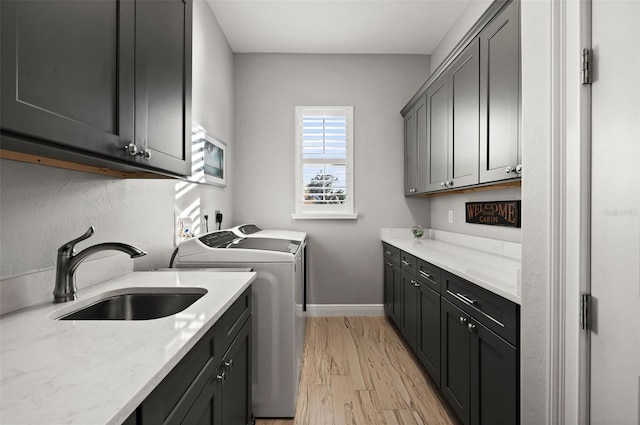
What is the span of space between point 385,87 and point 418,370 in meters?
2.81

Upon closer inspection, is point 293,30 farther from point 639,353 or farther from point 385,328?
point 639,353

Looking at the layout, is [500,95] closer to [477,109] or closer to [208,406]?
[477,109]

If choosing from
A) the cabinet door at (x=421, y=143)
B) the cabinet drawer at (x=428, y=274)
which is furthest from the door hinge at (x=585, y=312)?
the cabinet door at (x=421, y=143)

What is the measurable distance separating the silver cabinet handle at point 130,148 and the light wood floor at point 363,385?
1639 millimetres

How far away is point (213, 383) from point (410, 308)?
1.88 meters

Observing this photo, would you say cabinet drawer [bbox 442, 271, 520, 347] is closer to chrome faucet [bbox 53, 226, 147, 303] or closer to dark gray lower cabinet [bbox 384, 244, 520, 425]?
dark gray lower cabinet [bbox 384, 244, 520, 425]

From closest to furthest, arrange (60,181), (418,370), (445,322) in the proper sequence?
(60,181) < (445,322) < (418,370)


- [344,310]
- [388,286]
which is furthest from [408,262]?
[344,310]

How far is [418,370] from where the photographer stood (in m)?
2.50

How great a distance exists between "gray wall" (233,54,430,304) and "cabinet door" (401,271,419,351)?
0.93 meters

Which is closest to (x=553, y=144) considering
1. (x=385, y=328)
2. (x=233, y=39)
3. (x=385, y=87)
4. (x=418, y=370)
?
(x=418, y=370)

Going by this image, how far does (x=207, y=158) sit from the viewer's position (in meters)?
2.76

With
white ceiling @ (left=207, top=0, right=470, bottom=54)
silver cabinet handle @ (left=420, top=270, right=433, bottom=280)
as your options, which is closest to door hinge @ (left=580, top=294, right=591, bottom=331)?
silver cabinet handle @ (left=420, top=270, right=433, bottom=280)

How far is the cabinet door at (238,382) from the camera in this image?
129cm
